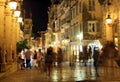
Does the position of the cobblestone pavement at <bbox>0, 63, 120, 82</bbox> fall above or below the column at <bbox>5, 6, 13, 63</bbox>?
below

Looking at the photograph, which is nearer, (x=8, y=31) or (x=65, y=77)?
(x=65, y=77)

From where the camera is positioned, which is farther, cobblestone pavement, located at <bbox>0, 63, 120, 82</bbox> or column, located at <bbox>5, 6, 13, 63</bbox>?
column, located at <bbox>5, 6, 13, 63</bbox>

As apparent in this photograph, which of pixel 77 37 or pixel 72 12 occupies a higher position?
pixel 72 12

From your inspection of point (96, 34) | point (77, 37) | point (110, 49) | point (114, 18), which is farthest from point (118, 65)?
point (77, 37)

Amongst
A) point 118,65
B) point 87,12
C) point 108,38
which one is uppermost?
point 87,12

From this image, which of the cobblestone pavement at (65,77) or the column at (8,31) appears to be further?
the column at (8,31)

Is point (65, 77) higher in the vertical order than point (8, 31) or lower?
lower

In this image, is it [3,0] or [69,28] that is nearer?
[3,0]

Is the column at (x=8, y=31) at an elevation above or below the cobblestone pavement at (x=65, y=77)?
above

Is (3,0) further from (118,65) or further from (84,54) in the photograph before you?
(84,54)

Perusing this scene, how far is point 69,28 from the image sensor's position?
80.1m

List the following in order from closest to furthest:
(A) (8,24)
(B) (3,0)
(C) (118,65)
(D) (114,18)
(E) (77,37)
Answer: (B) (3,0) < (A) (8,24) < (C) (118,65) < (D) (114,18) < (E) (77,37)

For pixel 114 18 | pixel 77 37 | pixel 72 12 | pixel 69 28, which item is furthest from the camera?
pixel 69 28

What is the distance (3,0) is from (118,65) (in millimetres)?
17396
